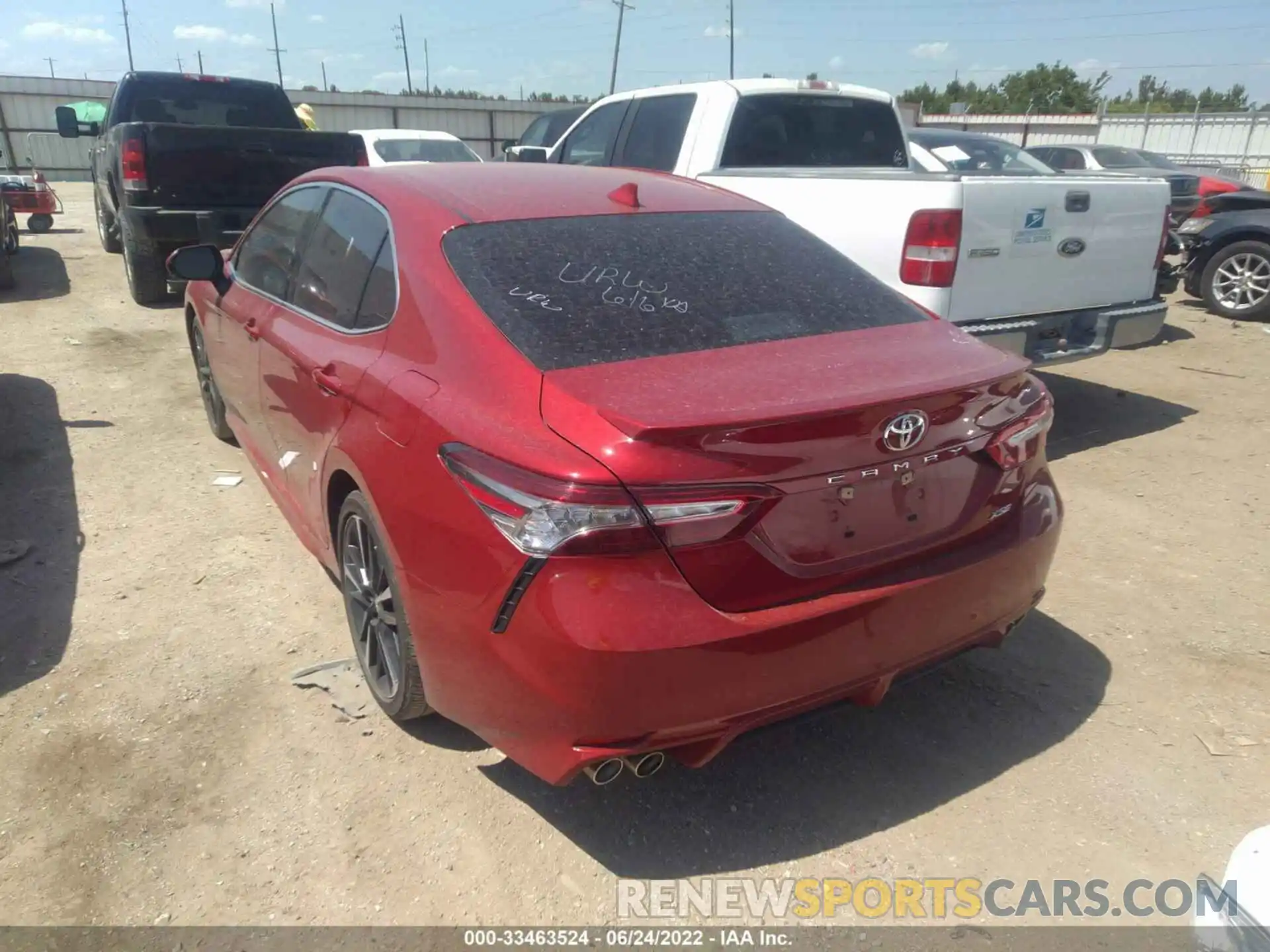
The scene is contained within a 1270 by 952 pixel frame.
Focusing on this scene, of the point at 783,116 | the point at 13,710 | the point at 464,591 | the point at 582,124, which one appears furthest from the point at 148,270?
the point at 464,591

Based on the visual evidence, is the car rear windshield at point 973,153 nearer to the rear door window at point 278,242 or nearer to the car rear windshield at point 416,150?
the rear door window at point 278,242

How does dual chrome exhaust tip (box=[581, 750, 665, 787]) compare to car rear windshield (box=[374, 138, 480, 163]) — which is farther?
car rear windshield (box=[374, 138, 480, 163])

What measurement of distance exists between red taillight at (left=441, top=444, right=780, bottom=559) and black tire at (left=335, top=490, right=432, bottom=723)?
0.65 meters

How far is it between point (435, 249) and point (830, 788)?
6.50 feet

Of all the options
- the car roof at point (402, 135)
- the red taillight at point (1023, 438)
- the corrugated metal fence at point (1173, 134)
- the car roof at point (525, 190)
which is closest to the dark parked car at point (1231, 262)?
the car roof at point (525, 190)

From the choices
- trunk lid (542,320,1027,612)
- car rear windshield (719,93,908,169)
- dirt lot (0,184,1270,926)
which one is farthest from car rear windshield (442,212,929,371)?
car rear windshield (719,93,908,169)

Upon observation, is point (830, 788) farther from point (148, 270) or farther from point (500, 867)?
point (148, 270)

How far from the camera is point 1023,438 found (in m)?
2.65

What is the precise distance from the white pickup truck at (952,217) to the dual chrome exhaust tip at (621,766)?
2952 millimetres

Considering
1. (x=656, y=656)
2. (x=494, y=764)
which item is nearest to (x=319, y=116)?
(x=494, y=764)

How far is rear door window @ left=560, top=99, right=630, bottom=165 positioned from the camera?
23.9ft

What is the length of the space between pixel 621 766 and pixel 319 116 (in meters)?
32.4

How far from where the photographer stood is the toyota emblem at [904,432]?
7.54 feet

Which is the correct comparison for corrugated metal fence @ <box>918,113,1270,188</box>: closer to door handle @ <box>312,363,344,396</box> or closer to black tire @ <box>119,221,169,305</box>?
black tire @ <box>119,221,169,305</box>
